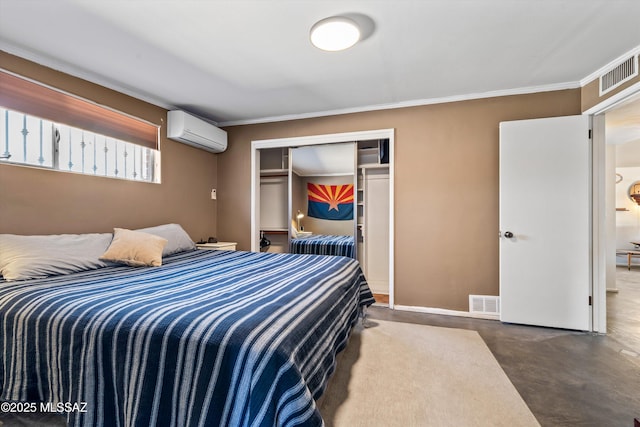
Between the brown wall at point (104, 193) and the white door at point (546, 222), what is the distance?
3.67 m

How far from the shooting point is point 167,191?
3.35 metres

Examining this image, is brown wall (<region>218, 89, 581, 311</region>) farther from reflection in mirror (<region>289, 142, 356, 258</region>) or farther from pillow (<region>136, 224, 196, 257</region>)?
pillow (<region>136, 224, 196, 257</region>)

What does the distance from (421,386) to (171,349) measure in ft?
5.05

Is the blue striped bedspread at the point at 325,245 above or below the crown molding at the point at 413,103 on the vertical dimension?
below

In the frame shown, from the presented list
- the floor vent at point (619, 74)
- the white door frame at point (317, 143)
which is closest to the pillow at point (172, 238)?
the white door frame at point (317, 143)

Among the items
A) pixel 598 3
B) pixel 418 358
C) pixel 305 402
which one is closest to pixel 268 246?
pixel 418 358

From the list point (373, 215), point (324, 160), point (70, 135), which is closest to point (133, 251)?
point (70, 135)

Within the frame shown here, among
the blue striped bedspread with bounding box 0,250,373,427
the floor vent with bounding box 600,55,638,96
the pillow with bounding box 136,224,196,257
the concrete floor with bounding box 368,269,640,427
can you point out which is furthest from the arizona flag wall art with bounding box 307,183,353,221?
the floor vent with bounding box 600,55,638,96

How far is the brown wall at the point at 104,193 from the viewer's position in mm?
2125

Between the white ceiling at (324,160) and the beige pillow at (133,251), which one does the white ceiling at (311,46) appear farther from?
the beige pillow at (133,251)

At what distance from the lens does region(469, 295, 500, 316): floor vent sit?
294 centimetres

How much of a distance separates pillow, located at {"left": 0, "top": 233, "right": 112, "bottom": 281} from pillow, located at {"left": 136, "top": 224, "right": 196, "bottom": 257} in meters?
0.56

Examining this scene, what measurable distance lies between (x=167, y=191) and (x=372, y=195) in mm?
2602

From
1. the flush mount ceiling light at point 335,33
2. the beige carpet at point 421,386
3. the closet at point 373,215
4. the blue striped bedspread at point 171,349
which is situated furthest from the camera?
the closet at point 373,215
